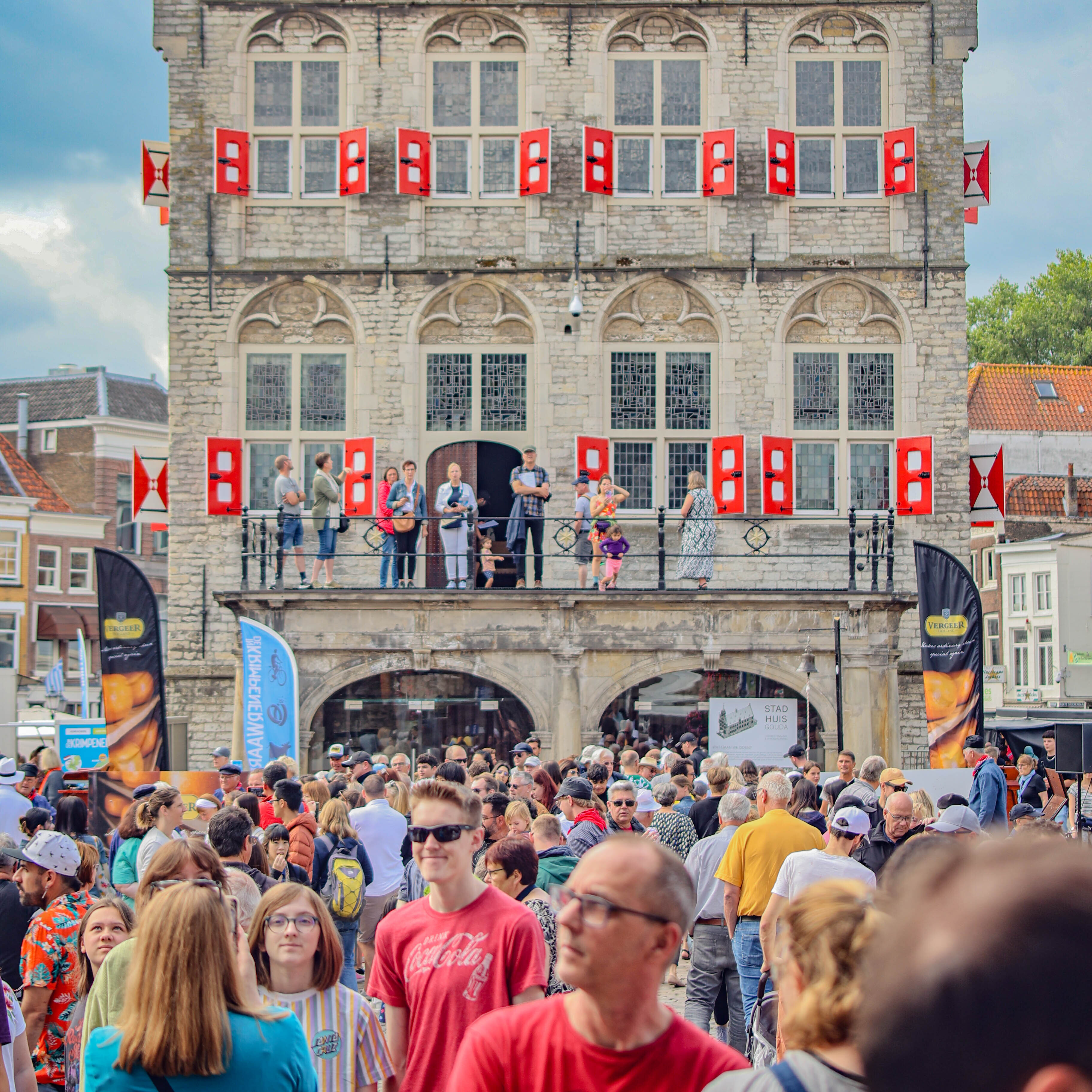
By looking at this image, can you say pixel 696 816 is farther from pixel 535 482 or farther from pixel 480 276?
pixel 480 276

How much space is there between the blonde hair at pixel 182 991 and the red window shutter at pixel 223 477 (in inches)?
733

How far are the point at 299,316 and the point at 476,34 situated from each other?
5229mm

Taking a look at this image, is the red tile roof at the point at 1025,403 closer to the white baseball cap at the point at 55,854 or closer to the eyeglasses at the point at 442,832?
the white baseball cap at the point at 55,854

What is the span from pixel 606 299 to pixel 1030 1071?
2149 centimetres

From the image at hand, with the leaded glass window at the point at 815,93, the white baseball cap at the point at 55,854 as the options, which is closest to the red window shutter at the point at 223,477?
the leaded glass window at the point at 815,93

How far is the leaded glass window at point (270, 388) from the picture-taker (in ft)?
73.6

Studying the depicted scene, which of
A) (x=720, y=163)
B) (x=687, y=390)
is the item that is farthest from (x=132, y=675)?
(x=720, y=163)

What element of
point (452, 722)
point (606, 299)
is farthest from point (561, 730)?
point (606, 299)

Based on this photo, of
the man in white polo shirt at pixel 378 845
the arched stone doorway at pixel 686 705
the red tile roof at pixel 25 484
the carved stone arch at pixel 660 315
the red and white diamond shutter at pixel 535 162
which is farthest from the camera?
the red tile roof at pixel 25 484

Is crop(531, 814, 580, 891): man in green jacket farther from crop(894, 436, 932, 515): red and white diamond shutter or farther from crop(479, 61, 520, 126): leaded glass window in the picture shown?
crop(479, 61, 520, 126): leaded glass window

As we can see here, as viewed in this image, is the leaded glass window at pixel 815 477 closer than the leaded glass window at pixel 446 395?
Yes

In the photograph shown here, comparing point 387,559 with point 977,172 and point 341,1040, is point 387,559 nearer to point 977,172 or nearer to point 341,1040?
point 977,172

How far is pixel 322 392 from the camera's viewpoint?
73.6 ft

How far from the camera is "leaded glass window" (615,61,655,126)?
890 inches
